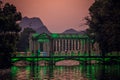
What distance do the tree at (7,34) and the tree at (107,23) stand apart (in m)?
21.9

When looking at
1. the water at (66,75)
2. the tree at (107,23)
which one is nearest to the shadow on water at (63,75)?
the water at (66,75)

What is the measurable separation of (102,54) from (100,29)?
2659cm

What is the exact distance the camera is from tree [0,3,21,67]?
15500cm

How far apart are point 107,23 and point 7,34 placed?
88.7 ft

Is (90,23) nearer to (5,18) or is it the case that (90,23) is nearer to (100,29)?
(100,29)

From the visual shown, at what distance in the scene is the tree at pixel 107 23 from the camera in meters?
130

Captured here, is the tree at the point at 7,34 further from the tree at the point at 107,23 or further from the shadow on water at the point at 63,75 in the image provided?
the tree at the point at 107,23

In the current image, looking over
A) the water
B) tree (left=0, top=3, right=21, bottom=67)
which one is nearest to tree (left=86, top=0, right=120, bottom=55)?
the water

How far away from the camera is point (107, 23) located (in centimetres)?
14638

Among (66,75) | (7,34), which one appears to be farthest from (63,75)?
(7,34)

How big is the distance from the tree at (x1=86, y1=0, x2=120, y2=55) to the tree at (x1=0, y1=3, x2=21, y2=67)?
21.9 meters

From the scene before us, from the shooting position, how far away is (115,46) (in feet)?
482

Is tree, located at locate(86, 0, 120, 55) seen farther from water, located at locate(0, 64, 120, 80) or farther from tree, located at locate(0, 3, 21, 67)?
tree, located at locate(0, 3, 21, 67)

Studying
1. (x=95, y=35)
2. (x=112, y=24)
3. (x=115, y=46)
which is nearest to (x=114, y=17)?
(x=112, y=24)
